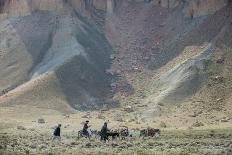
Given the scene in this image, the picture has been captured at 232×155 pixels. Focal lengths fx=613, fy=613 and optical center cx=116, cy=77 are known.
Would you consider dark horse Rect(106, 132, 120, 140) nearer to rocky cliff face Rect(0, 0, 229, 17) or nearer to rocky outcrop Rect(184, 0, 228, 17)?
rocky outcrop Rect(184, 0, 228, 17)

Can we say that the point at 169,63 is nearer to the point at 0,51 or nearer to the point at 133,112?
the point at 133,112

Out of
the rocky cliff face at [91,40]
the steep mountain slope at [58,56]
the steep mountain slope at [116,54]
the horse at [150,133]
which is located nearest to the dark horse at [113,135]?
the horse at [150,133]

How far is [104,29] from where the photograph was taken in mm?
92188

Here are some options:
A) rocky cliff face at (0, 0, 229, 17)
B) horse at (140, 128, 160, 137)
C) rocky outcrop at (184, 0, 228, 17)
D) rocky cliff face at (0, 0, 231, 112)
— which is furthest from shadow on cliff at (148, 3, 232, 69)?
horse at (140, 128, 160, 137)

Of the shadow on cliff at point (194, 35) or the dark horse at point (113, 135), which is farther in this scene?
the shadow on cliff at point (194, 35)

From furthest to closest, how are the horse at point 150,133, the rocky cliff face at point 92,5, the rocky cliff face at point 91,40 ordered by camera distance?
the rocky cliff face at point 92,5
the rocky cliff face at point 91,40
the horse at point 150,133

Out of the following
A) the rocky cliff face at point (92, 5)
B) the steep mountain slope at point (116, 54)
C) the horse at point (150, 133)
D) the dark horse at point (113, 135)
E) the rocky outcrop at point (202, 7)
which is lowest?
the dark horse at point (113, 135)

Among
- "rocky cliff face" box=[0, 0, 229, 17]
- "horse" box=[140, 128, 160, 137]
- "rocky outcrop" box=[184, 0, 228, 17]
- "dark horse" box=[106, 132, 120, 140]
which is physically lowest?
"dark horse" box=[106, 132, 120, 140]

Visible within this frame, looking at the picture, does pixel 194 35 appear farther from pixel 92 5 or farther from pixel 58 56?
→ pixel 92 5

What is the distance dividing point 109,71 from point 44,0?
55.7 ft

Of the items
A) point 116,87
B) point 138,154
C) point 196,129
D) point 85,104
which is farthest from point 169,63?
point 138,154

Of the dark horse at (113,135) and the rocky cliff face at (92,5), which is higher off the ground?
the rocky cliff face at (92,5)

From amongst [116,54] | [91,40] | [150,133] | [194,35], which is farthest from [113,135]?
[91,40]

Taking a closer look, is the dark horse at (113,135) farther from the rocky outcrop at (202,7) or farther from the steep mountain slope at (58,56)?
the rocky outcrop at (202,7)
